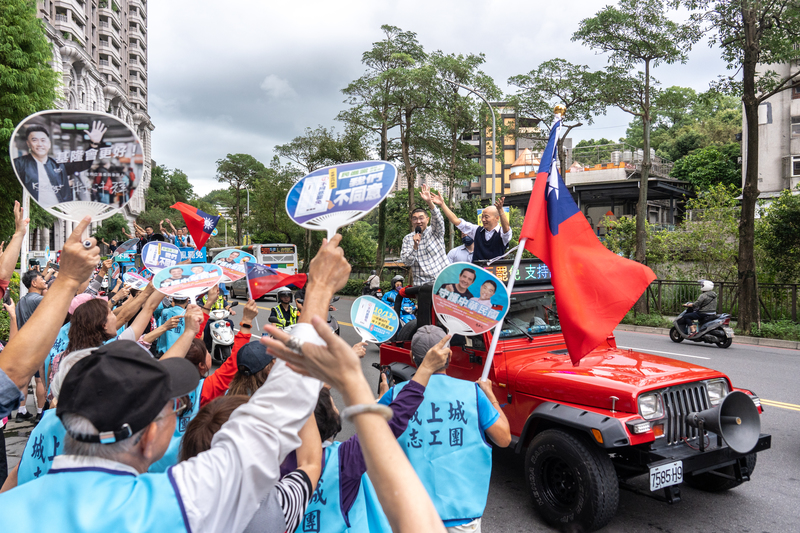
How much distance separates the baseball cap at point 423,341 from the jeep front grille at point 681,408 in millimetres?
1937

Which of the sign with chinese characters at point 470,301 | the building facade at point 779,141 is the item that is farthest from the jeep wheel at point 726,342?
the building facade at point 779,141

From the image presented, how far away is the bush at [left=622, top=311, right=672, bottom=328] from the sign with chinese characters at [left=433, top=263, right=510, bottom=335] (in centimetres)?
1501

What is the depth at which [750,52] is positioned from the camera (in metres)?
13.7

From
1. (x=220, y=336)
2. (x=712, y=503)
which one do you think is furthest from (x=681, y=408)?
(x=220, y=336)

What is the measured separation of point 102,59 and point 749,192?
67570 millimetres

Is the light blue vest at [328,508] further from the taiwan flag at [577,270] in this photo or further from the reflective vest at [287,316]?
the reflective vest at [287,316]

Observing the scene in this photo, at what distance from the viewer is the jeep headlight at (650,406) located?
3.61m

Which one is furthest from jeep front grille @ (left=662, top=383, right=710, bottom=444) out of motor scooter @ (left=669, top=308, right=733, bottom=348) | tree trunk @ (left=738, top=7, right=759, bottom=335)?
tree trunk @ (left=738, top=7, right=759, bottom=335)

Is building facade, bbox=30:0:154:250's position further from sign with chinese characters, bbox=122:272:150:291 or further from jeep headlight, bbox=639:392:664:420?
jeep headlight, bbox=639:392:664:420

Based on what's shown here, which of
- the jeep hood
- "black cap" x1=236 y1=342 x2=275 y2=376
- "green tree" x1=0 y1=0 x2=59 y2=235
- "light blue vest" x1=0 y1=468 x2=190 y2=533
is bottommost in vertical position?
the jeep hood

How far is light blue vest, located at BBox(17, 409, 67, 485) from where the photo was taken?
2.22 m

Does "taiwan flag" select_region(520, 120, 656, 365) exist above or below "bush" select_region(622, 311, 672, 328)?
above

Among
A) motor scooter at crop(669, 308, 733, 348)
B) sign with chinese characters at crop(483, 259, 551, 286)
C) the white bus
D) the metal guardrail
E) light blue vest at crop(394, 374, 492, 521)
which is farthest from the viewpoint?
the white bus

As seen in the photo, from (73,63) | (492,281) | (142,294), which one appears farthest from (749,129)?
(73,63)
